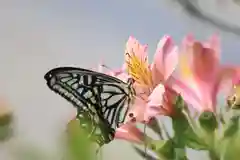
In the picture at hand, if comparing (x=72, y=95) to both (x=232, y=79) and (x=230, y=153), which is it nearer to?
(x=232, y=79)

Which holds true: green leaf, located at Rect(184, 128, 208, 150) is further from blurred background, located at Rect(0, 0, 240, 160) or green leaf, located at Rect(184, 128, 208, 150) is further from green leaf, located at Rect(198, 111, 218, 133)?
blurred background, located at Rect(0, 0, 240, 160)

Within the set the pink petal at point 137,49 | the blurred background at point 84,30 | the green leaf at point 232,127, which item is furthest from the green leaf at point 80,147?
the blurred background at point 84,30

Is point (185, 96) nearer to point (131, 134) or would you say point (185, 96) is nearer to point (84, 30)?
point (131, 134)

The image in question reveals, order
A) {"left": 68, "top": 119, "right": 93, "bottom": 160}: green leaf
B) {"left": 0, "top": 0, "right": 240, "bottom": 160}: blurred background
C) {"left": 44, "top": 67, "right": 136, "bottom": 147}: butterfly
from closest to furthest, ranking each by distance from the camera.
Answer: {"left": 68, "top": 119, "right": 93, "bottom": 160}: green leaf → {"left": 44, "top": 67, "right": 136, "bottom": 147}: butterfly → {"left": 0, "top": 0, "right": 240, "bottom": 160}: blurred background

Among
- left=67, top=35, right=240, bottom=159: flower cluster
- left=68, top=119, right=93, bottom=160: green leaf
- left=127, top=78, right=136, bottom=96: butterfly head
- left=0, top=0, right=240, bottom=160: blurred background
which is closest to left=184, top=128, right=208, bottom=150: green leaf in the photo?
left=67, top=35, right=240, bottom=159: flower cluster

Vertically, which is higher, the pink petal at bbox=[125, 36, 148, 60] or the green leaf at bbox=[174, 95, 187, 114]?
the pink petal at bbox=[125, 36, 148, 60]

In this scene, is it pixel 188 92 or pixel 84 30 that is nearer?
pixel 188 92

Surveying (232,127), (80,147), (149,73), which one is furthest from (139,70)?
(80,147)
